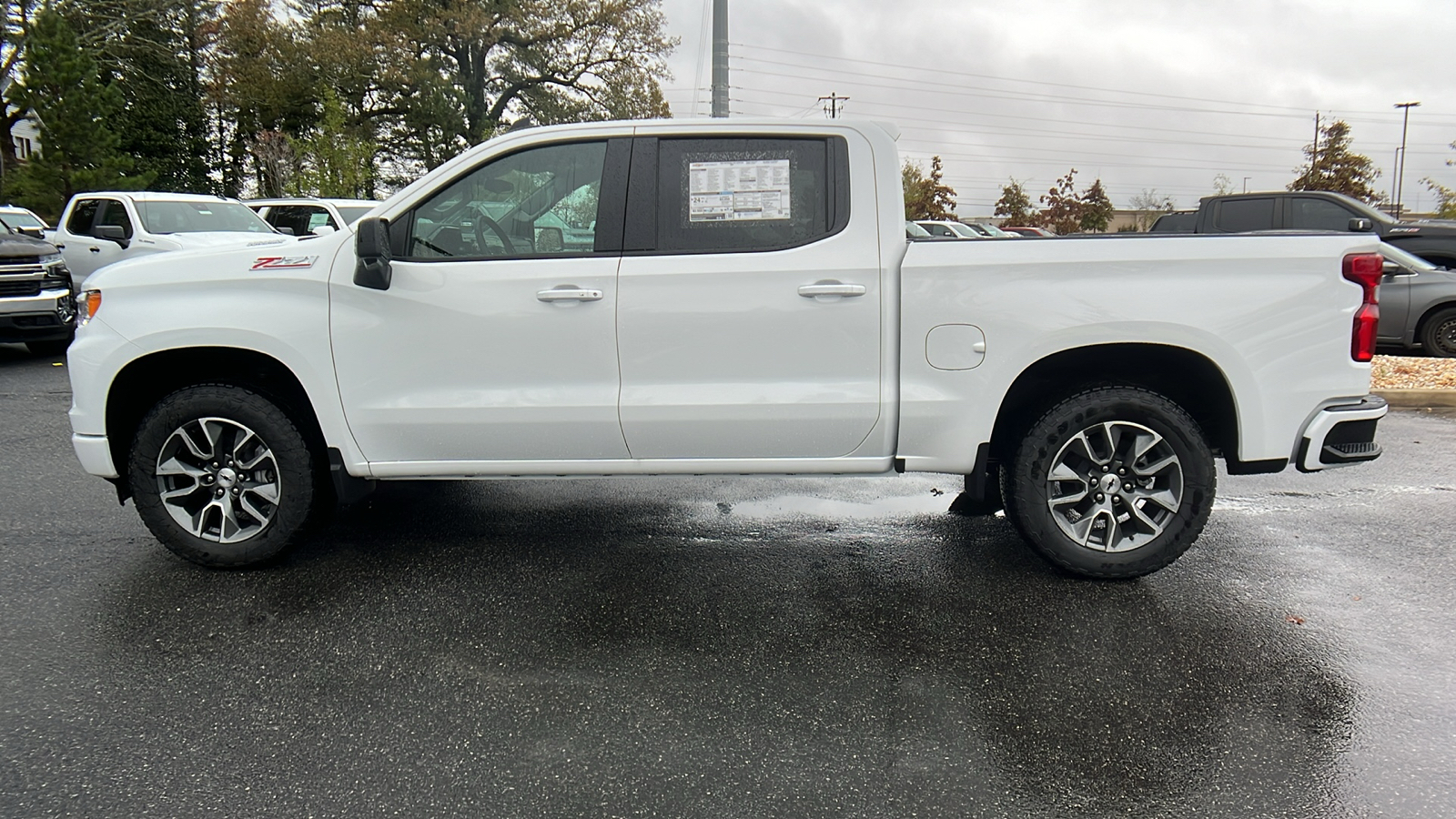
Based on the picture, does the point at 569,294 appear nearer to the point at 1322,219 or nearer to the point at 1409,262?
the point at 1409,262

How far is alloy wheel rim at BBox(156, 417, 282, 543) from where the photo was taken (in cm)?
424

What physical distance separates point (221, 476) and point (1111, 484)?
3833mm

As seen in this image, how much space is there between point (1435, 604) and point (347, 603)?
4499 millimetres

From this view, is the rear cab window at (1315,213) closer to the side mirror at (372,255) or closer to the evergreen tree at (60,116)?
the side mirror at (372,255)

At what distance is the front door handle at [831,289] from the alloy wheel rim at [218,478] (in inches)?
93.9

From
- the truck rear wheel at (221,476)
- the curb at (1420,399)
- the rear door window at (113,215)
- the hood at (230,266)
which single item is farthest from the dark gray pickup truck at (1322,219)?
the rear door window at (113,215)

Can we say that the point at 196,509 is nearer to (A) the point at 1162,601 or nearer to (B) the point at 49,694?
Answer: (B) the point at 49,694

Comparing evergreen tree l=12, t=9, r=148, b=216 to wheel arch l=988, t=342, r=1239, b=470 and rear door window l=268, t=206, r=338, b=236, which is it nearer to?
rear door window l=268, t=206, r=338, b=236

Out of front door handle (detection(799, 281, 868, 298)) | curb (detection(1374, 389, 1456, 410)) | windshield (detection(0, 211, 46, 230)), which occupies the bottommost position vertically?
curb (detection(1374, 389, 1456, 410))

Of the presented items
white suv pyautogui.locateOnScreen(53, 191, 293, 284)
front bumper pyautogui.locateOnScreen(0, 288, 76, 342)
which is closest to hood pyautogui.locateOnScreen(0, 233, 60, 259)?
front bumper pyautogui.locateOnScreen(0, 288, 76, 342)

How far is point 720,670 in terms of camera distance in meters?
3.44

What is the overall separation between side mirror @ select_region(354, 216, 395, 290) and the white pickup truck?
0.02 m

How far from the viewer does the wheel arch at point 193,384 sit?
4238 mm

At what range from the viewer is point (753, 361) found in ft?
13.2
